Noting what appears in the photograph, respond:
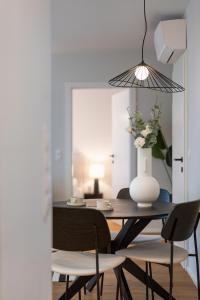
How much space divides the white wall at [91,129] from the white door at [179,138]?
3488 millimetres

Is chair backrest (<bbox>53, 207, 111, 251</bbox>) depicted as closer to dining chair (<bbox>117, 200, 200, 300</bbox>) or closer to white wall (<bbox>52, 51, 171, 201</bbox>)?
dining chair (<bbox>117, 200, 200, 300</bbox>)

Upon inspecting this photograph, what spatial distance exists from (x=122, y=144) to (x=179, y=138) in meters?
1.80

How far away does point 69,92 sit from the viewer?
19.0 ft

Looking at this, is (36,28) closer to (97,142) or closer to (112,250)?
(112,250)

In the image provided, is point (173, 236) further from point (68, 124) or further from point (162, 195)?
point (68, 124)

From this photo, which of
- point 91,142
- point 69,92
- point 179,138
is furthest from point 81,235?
point 91,142

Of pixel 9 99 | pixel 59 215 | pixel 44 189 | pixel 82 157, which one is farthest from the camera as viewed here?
pixel 82 157

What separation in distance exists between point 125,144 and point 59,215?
3559 mm

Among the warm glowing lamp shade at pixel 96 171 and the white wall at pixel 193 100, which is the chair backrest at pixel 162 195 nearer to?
the white wall at pixel 193 100

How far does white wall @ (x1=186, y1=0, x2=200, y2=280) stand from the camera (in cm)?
348

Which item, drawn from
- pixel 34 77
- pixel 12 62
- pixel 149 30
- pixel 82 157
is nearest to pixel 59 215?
pixel 34 77

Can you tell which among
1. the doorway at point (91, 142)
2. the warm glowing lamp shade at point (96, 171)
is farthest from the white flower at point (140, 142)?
the warm glowing lamp shade at point (96, 171)

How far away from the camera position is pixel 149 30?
4684 millimetres

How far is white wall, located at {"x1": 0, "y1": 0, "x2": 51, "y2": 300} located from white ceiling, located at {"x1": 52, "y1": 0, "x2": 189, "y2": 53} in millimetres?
2832
